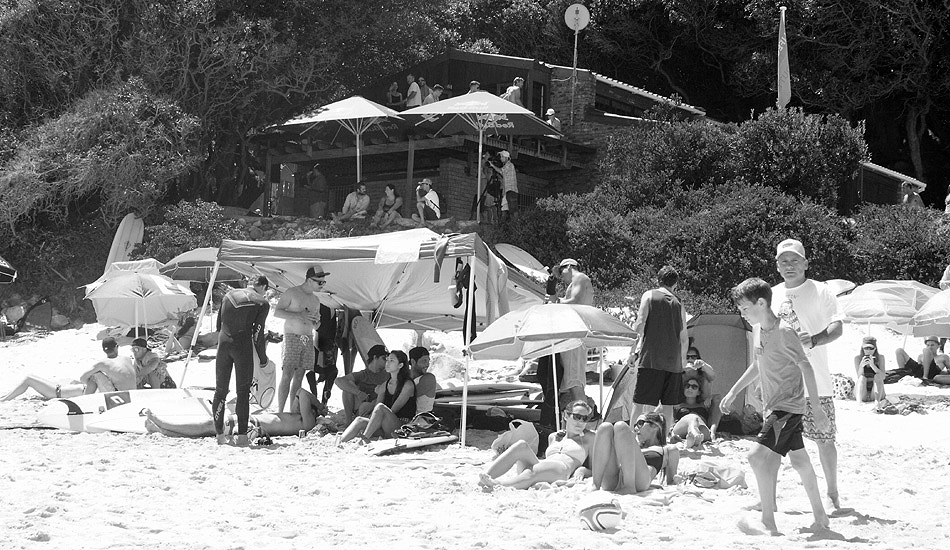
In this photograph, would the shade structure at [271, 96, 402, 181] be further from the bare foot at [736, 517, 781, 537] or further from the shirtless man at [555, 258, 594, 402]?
the bare foot at [736, 517, 781, 537]

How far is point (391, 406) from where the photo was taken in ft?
30.9

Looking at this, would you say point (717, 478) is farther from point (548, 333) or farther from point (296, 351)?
point (296, 351)

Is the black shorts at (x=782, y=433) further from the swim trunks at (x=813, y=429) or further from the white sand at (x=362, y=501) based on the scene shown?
the white sand at (x=362, y=501)

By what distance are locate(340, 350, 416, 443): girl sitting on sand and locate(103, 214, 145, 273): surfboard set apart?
1320 cm

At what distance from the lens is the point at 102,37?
22453 millimetres

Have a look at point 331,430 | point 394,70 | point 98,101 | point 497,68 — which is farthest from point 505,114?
point 331,430

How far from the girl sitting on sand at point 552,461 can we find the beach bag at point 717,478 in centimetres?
75

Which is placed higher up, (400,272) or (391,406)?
(400,272)

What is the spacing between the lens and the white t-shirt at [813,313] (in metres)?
5.93

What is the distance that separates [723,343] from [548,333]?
9.07ft

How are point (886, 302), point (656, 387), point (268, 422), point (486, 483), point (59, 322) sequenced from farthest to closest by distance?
point (59, 322) → point (886, 302) → point (268, 422) → point (656, 387) → point (486, 483)

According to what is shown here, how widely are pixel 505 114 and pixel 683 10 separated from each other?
8.54 metres

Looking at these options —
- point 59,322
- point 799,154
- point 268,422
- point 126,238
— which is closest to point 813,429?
point 268,422

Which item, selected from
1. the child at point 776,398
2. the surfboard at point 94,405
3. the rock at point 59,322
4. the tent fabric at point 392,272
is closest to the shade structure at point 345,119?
the rock at point 59,322
